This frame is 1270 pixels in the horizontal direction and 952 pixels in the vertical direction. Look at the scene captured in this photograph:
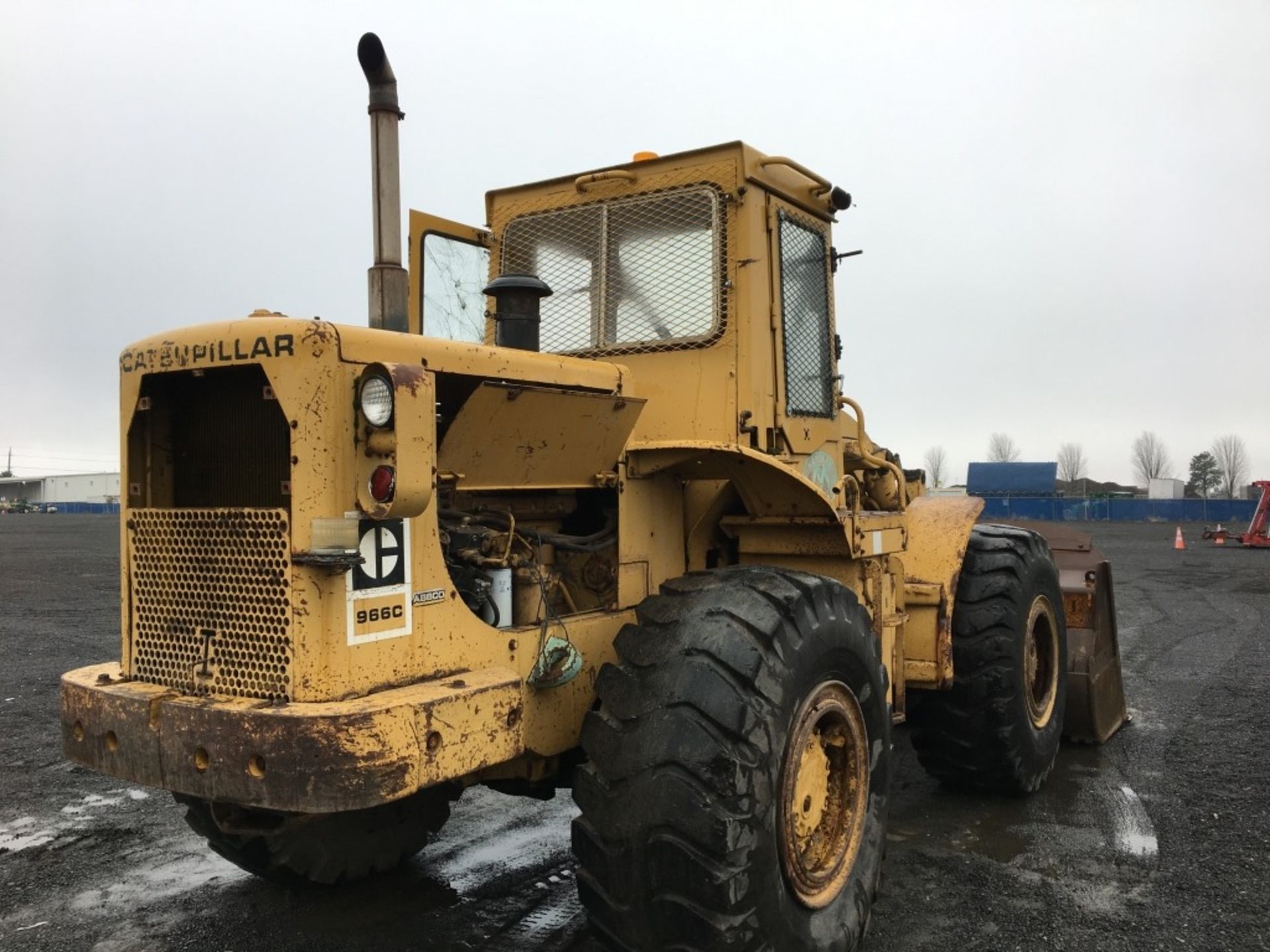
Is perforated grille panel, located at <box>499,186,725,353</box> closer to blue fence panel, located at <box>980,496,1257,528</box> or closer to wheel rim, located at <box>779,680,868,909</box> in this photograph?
wheel rim, located at <box>779,680,868,909</box>

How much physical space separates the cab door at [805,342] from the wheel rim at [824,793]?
3.79 feet

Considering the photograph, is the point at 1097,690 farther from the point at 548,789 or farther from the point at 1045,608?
the point at 548,789

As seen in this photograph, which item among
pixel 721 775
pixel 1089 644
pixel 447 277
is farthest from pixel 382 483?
pixel 1089 644

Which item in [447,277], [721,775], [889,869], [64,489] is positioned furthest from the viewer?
[64,489]

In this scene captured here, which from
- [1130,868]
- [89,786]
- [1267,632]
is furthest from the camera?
[1267,632]

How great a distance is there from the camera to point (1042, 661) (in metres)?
6.39

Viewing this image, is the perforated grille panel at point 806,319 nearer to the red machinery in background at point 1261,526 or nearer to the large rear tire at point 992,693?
the large rear tire at point 992,693

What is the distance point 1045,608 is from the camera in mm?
6273

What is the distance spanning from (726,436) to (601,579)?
30.5 inches

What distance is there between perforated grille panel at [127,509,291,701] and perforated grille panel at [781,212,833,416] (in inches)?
91.6

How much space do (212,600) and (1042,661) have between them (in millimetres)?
4988

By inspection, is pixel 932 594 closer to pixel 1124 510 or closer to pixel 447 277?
pixel 447 277

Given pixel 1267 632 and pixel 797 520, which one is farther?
pixel 1267 632

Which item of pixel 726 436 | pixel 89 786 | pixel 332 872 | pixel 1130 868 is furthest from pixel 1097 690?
pixel 89 786
